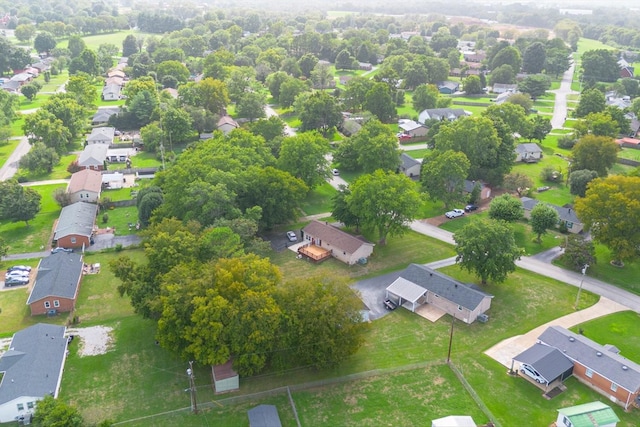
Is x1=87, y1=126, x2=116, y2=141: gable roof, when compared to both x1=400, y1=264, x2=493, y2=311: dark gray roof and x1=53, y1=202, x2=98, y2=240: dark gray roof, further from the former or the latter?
x1=400, y1=264, x2=493, y2=311: dark gray roof

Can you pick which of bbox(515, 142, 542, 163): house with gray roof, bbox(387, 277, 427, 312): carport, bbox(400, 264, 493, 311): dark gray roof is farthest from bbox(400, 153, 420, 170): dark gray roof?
bbox(387, 277, 427, 312): carport

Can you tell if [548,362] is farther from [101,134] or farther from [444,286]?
[101,134]

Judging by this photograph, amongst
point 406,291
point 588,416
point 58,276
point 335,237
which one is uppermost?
point 58,276

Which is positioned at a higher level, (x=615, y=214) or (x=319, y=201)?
(x=615, y=214)

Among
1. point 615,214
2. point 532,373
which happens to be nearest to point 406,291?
point 532,373

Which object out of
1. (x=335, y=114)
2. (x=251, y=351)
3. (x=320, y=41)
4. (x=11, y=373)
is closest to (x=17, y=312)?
(x=11, y=373)

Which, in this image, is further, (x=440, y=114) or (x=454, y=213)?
(x=440, y=114)

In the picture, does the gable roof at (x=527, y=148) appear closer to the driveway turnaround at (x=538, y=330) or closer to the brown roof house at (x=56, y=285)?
the driveway turnaround at (x=538, y=330)
